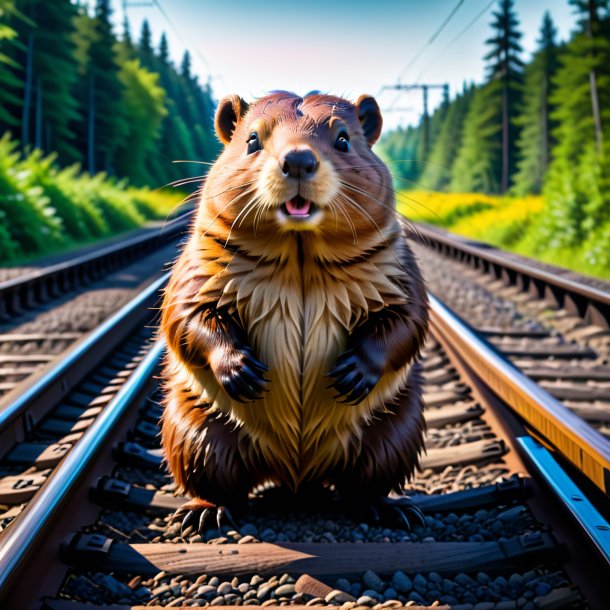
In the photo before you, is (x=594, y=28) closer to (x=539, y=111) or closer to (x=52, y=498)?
(x=539, y=111)

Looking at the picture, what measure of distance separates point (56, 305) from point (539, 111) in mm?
50523

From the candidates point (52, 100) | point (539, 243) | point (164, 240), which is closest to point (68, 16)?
point (52, 100)

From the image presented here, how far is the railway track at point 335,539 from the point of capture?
217 cm

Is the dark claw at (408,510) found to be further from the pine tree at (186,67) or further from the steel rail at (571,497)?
the pine tree at (186,67)

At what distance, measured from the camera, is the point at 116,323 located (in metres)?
5.80

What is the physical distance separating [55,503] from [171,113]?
2877 inches

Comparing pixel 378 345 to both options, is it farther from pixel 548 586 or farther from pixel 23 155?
pixel 23 155

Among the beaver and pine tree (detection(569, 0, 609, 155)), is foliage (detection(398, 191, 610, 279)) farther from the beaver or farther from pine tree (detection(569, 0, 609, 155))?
pine tree (detection(569, 0, 609, 155))

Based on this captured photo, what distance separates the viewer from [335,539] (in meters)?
2.61

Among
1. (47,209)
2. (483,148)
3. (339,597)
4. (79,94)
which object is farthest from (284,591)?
(483,148)

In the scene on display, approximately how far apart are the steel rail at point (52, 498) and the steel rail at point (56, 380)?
1.50 feet

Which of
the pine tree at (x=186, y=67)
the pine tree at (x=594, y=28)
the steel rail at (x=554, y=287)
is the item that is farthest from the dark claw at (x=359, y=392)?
the pine tree at (x=186, y=67)

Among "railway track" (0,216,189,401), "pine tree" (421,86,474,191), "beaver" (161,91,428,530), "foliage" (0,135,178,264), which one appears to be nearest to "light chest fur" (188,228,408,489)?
"beaver" (161,91,428,530)

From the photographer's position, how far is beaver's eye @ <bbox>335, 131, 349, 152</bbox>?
2555mm
